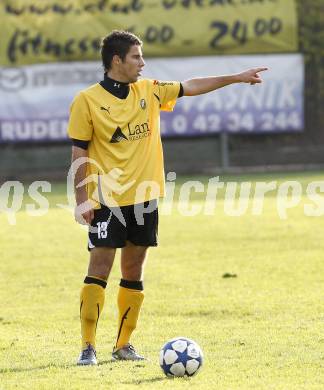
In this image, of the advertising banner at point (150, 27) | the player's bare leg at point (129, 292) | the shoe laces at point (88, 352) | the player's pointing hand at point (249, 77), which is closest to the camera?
the shoe laces at point (88, 352)

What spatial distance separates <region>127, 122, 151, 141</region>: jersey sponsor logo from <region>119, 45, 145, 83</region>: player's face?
1.01 ft

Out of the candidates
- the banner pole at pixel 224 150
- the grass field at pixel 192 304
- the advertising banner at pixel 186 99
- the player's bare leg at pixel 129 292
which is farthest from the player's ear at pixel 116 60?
the banner pole at pixel 224 150

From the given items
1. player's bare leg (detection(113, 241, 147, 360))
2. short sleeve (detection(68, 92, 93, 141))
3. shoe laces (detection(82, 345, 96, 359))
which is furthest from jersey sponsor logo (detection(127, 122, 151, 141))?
shoe laces (detection(82, 345, 96, 359))

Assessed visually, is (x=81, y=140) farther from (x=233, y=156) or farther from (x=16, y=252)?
(x=233, y=156)

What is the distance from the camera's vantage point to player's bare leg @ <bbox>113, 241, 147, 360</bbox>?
7.24 metres

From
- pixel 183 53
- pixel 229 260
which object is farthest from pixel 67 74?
pixel 229 260

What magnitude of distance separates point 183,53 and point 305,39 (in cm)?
335

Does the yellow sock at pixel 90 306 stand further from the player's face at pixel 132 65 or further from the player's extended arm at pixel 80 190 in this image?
the player's face at pixel 132 65

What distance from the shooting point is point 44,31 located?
2634cm

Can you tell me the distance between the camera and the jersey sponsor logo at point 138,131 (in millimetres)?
7137

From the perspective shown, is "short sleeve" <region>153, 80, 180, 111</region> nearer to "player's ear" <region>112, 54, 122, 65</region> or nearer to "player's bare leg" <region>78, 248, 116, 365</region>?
"player's ear" <region>112, 54, 122, 65</region>

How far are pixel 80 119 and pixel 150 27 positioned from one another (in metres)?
19.9

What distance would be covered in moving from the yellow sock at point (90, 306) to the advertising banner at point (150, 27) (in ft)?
63.8

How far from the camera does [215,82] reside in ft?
24.5
